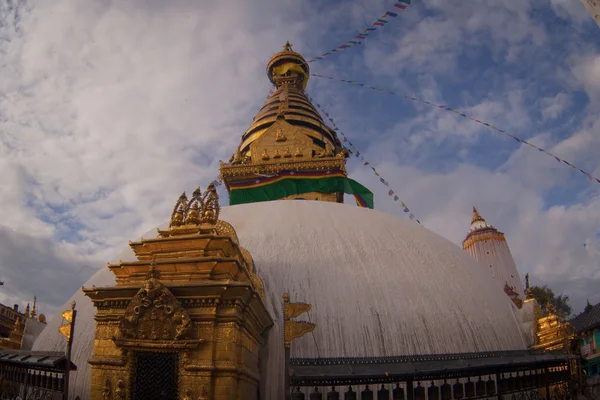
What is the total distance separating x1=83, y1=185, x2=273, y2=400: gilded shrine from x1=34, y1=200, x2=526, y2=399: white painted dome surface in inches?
53.9

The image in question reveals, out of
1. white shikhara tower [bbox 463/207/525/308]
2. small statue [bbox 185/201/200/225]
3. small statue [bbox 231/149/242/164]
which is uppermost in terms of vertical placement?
small statue [bbox 231/149/242/164]

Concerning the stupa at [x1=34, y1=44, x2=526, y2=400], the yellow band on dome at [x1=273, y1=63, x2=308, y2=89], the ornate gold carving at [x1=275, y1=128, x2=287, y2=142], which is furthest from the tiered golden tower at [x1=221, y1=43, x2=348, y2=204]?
the stupa at [x1=34, y1=44, x2=526, y2=400]

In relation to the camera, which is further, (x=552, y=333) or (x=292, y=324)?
(x=552, y=333)

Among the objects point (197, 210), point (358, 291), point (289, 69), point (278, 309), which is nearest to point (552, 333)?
point (358, 291)

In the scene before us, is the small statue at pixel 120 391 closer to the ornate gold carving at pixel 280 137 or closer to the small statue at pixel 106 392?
the small statue at pixel 106 392

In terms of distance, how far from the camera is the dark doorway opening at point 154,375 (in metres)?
5.49

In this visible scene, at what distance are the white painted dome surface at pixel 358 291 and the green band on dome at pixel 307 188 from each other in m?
8.61

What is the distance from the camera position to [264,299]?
7203mm

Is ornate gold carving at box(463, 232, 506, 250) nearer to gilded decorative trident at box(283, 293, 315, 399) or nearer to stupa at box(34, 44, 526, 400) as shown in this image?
stupa at box(34, 44, 526, 400)

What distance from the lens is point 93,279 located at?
8672 mm

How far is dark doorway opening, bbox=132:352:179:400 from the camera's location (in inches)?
216

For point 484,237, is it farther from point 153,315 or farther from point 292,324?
point 153,315

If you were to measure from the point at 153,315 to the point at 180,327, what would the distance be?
0.39 m

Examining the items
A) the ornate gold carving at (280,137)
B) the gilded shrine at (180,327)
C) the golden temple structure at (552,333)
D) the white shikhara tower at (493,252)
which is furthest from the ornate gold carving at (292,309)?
the white shikhara tower at (493,252)
